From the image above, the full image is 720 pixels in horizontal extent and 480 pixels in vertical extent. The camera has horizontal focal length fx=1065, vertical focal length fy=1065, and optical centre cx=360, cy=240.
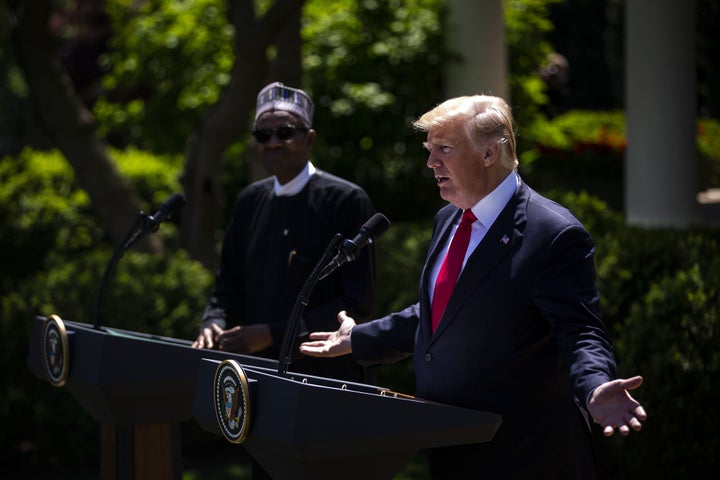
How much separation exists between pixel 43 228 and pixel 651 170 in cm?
613

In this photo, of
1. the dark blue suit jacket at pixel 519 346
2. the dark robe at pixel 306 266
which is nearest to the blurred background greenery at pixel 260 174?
the dark robe at pixel 306 266

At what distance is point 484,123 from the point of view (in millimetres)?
3166

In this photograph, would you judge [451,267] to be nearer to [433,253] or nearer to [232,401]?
[433,253]

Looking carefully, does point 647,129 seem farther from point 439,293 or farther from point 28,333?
point 439,293

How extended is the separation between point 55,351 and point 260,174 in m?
4.91

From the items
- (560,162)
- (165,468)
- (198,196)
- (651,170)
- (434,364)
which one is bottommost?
(165,468)

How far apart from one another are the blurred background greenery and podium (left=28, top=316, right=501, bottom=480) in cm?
263

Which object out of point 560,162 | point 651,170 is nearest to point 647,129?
point 651,170

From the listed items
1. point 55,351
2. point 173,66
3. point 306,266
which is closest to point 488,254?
point 306,266

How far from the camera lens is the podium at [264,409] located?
2803 mm

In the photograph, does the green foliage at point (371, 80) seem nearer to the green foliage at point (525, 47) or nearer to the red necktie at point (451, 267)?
the green foliage at point (525, 47)

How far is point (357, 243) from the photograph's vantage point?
325 cm

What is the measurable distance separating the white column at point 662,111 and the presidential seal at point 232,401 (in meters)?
8.25

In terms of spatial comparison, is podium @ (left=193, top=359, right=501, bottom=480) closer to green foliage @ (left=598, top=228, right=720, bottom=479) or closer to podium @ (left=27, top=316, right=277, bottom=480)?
podium @ (left=27, top=316, right=277, bottom=480)
